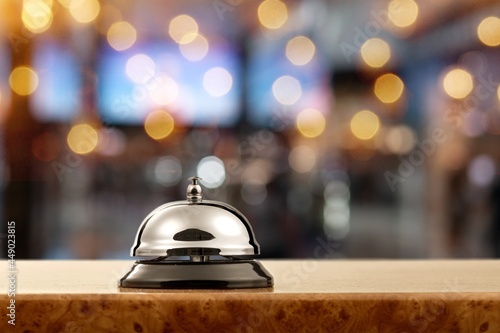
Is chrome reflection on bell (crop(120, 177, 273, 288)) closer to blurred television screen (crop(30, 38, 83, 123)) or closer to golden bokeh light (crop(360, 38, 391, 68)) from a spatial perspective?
blurred television screen (crop(30, 38, 83, 123))

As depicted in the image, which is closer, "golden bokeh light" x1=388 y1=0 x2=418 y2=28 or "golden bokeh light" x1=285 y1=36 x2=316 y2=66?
"golden bokeh light" x1=285 y1=36 x2=316 y2=66

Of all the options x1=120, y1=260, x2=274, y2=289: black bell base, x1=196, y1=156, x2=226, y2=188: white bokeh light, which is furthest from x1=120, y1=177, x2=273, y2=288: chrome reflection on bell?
x1=196, y1=156, x2=226, y2=188: white bokeh light

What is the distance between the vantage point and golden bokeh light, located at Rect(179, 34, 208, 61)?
12.6ft

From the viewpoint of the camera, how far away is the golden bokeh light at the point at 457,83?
13.2ft

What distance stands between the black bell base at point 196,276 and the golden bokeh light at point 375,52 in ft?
10.2

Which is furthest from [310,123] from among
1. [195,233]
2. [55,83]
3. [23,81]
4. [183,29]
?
[195,233]

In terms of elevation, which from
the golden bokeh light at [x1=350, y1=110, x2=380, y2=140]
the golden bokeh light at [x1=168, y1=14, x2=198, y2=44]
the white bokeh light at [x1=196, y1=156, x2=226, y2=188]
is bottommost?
the white bokeh light at [x1=196, y1=156, x2=226, y2=188]

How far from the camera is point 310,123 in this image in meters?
3.84

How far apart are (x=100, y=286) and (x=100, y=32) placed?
3.07 meters

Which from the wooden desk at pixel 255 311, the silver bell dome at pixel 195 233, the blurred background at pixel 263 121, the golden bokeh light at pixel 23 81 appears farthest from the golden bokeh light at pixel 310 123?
the wooden desk at pixel 255 311

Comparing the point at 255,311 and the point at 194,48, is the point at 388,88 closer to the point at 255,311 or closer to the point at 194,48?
the point at 194,48

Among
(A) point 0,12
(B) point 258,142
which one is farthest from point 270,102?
(A) point 0,12

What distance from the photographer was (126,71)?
12.5 ft

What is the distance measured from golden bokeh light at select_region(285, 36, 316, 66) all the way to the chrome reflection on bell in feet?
9.68
